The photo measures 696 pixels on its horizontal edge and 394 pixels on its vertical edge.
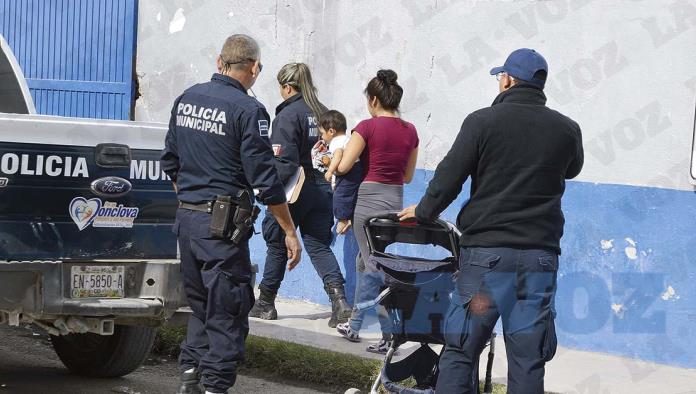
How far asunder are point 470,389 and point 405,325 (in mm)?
564

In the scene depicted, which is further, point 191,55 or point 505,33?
point 191,55

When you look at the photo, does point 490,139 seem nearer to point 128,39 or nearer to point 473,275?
point 473,275

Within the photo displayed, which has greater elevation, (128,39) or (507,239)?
(128,39)

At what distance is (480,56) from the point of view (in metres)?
8.42

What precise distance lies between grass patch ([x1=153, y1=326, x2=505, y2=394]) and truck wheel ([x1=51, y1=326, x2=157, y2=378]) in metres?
0.84

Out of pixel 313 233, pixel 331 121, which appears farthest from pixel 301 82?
pixel 313 233

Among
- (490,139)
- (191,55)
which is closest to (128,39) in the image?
(191,55)

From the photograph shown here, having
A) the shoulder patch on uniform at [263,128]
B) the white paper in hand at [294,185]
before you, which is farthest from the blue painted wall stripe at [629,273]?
the shoulder patch on uniform at [263,128]

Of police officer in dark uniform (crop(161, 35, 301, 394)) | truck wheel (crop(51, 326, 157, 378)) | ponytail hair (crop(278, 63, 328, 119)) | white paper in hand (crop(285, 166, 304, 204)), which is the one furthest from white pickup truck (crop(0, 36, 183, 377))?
ponytail hair (crop(278, 63, 328, 119))

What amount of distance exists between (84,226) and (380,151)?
2.63 m

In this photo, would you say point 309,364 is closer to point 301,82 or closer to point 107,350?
point 107,350

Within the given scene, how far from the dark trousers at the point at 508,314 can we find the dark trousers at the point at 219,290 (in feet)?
3.64

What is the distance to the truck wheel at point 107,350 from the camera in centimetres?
686

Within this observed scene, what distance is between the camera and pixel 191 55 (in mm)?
10766
